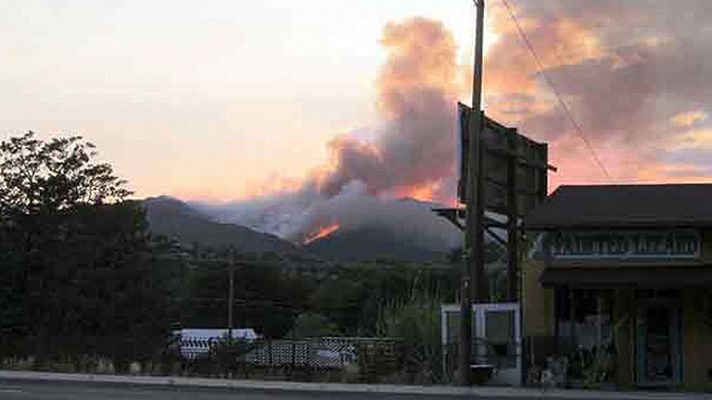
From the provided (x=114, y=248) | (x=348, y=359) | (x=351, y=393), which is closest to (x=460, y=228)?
(x=348, y=359)

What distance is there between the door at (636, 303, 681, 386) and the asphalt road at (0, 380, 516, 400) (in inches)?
261

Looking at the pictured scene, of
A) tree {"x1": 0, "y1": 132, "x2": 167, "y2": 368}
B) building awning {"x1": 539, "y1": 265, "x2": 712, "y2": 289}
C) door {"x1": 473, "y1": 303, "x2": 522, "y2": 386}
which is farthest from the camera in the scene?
tree {"x1": 0, "y1": 132, "x2": 167, "y2": 368}

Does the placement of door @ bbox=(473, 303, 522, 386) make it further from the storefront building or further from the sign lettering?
the sign lettering

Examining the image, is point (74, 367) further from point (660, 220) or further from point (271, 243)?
point (271, 243)

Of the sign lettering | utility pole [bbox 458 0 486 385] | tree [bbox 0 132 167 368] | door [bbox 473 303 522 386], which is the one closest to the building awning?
the sign lettering

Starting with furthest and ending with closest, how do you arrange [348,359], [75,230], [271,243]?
[271,243]
[75,230]
[348,359]

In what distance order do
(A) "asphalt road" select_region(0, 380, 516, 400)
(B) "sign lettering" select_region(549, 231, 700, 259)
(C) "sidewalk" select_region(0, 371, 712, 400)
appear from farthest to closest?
(B) "sign lettering" select_region(549, 231, 700, 259) → (C) "sidewalk" select_region(0, 371, 712, 400) → (A) "asphalt road" select_region(0, 380, 516, 400)

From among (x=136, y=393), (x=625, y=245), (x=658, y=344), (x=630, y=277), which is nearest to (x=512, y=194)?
(x=625, y=245)

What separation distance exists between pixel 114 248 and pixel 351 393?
29.7 m

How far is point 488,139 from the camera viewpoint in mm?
29375

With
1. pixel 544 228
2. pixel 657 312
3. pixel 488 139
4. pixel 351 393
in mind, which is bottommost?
pixel 351 393

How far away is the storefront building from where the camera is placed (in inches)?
1008

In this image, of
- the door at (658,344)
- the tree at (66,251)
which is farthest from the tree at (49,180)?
the door at (658,344)

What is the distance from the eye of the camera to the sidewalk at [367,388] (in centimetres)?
2331
